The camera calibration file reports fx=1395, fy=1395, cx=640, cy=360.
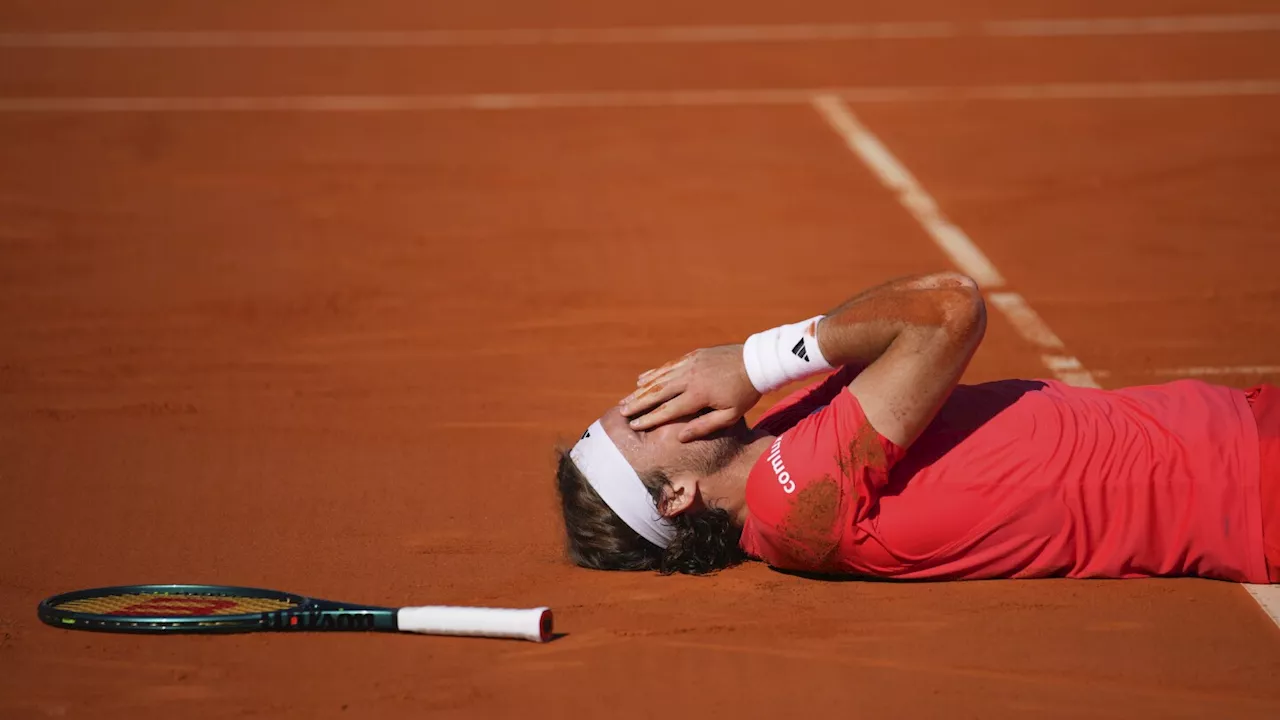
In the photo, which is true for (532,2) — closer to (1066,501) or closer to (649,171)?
(649,171)

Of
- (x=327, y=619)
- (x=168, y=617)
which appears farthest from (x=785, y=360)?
(x=168, y=617)

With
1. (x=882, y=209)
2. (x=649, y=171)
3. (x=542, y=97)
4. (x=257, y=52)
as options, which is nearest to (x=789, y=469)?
(x=882, y=209)

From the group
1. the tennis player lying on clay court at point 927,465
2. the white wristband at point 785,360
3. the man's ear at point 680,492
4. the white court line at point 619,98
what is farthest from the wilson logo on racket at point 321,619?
the white court line at point 619,98

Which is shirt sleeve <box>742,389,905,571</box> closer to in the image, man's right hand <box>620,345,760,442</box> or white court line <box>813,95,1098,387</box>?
man's right hand <box>620,345,760,442</box>

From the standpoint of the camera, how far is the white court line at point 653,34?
1305 cm

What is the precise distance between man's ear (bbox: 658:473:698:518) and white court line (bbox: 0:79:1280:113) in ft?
23.3

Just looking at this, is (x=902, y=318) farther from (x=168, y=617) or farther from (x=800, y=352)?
(x=168, y=617)

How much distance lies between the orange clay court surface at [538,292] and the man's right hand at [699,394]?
0.59m

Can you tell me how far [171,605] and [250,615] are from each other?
329mm

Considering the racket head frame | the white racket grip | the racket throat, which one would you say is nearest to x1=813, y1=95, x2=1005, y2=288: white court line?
the white racket grip

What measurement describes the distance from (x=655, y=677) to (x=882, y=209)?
5158 millimetres

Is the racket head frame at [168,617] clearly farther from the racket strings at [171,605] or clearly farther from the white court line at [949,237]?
the white court line at [949,237]

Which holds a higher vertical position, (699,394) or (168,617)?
(699,394)

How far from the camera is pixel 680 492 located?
4312 mm
